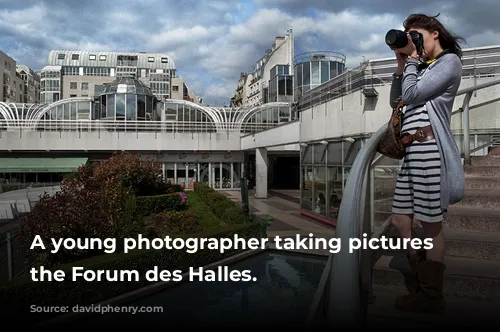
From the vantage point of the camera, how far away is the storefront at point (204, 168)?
32.8m

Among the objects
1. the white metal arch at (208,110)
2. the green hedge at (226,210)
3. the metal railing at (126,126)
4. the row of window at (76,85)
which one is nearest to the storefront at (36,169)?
the metal railing at (126,126)

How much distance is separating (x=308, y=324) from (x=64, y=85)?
89.0 meters

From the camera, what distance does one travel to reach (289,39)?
54.4 m

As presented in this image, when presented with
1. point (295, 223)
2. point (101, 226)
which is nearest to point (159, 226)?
point (101, 226)

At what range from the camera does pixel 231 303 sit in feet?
15.0

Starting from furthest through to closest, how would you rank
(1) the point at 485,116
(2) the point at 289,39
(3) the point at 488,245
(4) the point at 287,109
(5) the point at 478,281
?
(2) the point at 289,39 → (4) the point at 287,109 → (1) the point at 485,116 → (3) the point at 488,245 → (5) the point at 478,281

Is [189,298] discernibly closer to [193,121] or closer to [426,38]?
[426,38]

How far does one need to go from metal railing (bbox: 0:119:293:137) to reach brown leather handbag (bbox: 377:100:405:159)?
27838 millimetres

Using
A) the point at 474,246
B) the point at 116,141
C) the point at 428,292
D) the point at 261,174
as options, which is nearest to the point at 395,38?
the point at 428,292

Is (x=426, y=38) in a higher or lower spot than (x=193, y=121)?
lower

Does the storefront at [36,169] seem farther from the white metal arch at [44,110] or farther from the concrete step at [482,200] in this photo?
the concrete step at [482,200]

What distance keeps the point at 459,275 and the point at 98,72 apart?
9293 cm

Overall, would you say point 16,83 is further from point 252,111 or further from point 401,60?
point 401,60

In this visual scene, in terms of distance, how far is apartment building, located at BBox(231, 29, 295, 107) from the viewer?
44562mm
